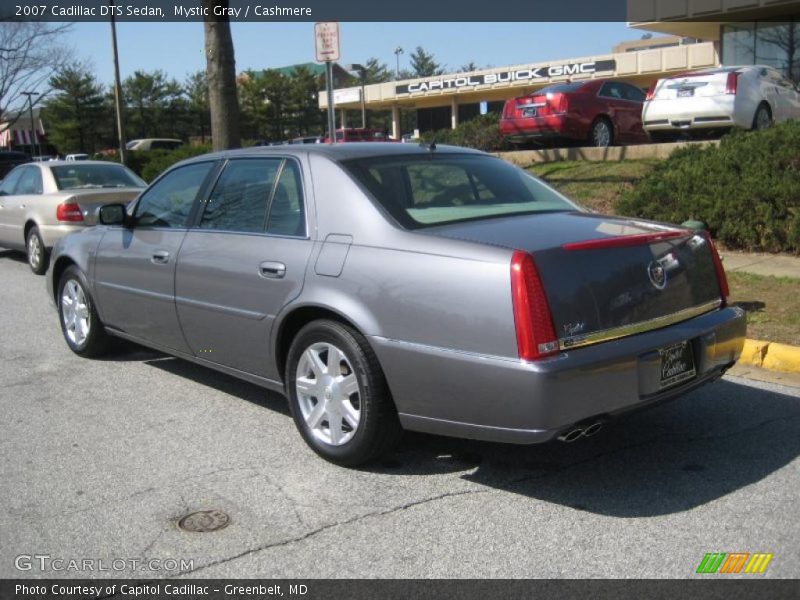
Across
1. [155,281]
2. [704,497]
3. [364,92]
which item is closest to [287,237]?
[155,281]

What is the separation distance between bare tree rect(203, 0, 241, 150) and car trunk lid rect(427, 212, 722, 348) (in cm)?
884

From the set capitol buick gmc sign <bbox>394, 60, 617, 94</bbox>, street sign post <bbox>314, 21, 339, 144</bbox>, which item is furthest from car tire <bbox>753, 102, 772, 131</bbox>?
capitol buick gmc sign <bbox>394, 60, 617, 94</bbox>

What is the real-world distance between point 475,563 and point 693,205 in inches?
290

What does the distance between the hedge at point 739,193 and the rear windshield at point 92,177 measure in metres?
6.56

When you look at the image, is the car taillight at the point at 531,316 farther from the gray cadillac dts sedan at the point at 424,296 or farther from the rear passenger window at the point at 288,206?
the rear passenger window at the point at 288,206

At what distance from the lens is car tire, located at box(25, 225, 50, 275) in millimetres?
11352

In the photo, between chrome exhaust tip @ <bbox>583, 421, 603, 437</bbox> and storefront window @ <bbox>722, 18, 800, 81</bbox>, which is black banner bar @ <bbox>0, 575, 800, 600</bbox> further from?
storefront window @ <bbox>722, 18, 800, 81</bbox>

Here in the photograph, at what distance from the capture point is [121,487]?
4195 mm

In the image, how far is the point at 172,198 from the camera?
577cm

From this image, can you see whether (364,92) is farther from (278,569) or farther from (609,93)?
(278,569)

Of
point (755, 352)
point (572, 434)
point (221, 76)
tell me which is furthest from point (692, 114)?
point (572, 434)

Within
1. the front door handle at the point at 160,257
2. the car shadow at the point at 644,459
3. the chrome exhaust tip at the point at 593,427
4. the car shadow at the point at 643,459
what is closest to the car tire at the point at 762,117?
the car shadow at the point at 644,459

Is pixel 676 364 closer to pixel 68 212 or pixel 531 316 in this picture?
pixel 531 316

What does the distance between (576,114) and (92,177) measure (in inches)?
321
